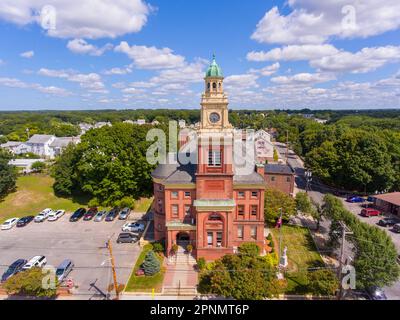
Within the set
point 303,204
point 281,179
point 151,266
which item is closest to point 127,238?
point 151,266

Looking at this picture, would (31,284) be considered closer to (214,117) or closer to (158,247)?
(158,247)

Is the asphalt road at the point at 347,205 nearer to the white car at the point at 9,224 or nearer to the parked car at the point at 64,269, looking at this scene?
the parked car at the point at 64,269

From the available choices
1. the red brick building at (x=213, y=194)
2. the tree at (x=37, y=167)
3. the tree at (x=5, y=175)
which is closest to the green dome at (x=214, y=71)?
the red brick building at (x=213, y=194)

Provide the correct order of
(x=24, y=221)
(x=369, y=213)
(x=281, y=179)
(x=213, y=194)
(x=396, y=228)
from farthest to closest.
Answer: (x=281, y=179), (x=369, y=213), (x=24, y=221), (x=396, y=228), (x=213, y=194)

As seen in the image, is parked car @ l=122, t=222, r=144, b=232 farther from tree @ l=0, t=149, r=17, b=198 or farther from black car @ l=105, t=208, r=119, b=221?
tree @ l=0, t=149, r=17, b=198

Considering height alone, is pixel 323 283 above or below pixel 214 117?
below

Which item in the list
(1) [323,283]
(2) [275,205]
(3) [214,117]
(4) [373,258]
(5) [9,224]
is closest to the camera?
(1) [323,283]
